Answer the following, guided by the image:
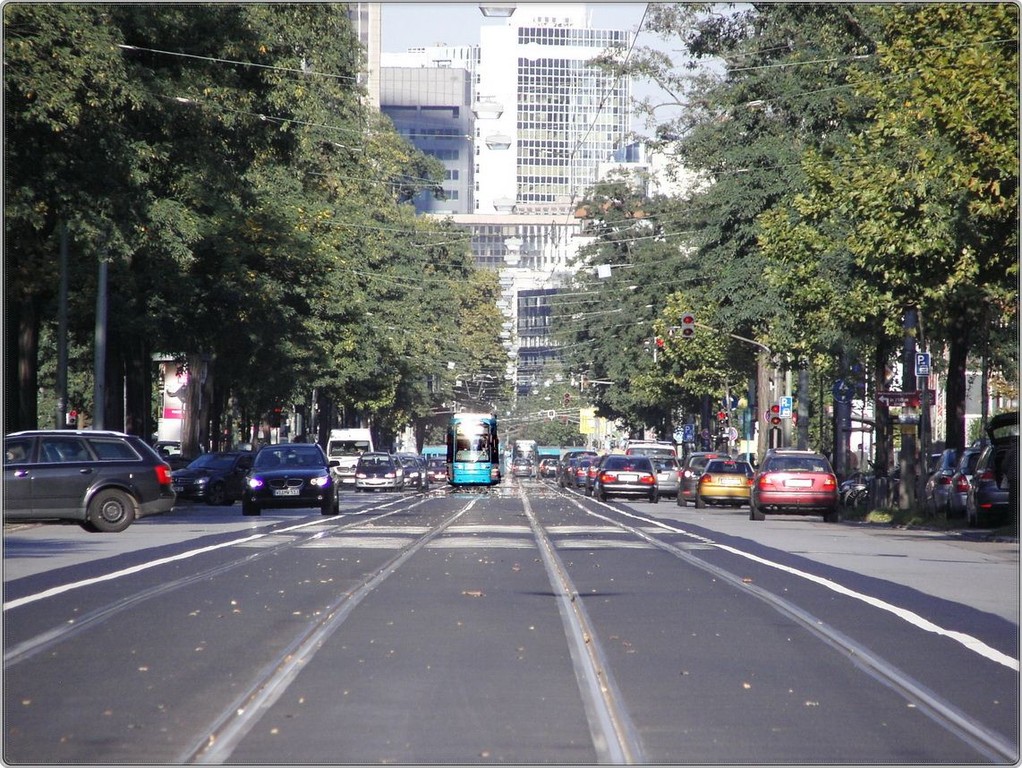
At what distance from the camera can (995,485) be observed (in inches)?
1212

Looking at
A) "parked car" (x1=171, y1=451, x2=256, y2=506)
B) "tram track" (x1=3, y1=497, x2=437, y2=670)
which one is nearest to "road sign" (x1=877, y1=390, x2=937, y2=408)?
"tram track" (x1=3, y1=497, x2=437, y2=670)

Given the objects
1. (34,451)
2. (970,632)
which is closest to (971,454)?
(34,451)

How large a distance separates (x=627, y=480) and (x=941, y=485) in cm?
1677

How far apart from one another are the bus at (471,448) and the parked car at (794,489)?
3160 cm

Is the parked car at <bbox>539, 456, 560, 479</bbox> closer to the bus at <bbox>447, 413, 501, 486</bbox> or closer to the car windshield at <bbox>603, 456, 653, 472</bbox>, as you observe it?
the bus at <bbox>447, 413, 501, 486</bbox>

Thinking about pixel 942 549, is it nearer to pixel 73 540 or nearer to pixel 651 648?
pixel 73 540

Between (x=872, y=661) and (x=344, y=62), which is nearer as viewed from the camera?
(x=872, y=661)

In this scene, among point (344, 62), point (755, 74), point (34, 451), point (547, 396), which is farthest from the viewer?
point (547, 396)

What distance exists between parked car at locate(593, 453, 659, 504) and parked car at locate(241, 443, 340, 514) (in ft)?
58.7

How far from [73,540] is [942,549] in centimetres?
1296

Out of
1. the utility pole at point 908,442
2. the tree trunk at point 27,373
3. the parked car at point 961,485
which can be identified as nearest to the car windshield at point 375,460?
the tree trunk at point 27,373

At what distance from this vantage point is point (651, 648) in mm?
11711

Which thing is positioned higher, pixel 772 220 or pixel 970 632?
pixel 772 220

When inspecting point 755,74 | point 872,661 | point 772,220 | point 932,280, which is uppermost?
point 755,74
